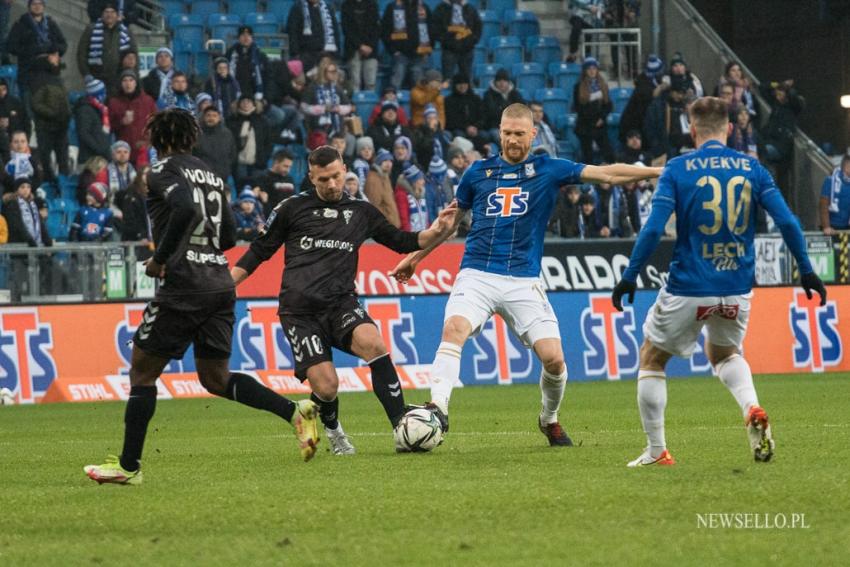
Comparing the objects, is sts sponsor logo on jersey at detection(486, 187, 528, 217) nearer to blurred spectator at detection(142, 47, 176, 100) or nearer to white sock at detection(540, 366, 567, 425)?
white sock at detection(540, 366, 567, 425)

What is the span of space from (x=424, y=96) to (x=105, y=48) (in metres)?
5.29

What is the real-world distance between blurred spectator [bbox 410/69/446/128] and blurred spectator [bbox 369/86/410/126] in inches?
8.2

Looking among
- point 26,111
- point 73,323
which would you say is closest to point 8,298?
point 73,323

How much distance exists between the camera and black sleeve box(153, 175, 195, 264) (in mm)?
8789

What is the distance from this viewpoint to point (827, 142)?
32344 millimetres

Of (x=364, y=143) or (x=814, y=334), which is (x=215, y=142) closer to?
(x=364, y=143)

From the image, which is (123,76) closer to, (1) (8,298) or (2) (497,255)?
(1) (8,298)

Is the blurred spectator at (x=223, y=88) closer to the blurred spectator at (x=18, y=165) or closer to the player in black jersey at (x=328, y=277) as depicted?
the blurred spectator at (x=18, y=165)

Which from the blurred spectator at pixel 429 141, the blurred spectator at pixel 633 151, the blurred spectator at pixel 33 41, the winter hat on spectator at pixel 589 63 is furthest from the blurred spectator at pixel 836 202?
the blurred spectator at pixel 33 41

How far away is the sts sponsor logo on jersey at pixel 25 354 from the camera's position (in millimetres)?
19297

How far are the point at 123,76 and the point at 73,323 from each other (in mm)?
5512

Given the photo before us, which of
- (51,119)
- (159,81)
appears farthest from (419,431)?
(159,81)

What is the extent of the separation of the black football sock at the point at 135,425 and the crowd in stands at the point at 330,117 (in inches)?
494

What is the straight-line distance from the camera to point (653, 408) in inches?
359
